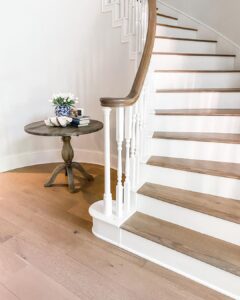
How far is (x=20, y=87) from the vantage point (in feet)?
10.3

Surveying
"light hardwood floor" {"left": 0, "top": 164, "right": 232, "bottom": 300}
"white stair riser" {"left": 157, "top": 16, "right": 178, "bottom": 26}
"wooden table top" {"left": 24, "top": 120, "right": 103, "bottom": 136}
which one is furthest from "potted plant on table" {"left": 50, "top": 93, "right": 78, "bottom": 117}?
"white stair riser" {"left": 157, "top": 16, "right": 178, "bottom": 26}

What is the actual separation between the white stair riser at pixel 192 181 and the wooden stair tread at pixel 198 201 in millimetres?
37

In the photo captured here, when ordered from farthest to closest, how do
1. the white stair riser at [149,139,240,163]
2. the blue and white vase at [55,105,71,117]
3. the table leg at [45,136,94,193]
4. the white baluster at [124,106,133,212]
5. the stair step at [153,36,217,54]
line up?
the stair step at [153,36,217,54], the table leg at [45,136,94,193], the blue and white vase at [55,105,71,117], the white stair riser at [149,139,240,163], the white baluster at [124,106,133,212]

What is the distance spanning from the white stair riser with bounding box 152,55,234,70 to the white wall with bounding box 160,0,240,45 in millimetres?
451

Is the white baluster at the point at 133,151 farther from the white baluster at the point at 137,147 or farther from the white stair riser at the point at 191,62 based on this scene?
the white stair riser at the point at 191,62

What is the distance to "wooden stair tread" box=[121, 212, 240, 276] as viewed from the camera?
142 cm

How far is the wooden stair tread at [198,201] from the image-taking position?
1584 mm

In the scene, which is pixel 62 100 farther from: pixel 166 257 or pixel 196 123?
pixel 166 257

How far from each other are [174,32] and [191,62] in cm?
64

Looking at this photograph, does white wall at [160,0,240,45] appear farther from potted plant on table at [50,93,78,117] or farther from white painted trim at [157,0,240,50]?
potted plant on table at [50,93,78,117]

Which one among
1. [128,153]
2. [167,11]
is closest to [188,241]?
[128,153]

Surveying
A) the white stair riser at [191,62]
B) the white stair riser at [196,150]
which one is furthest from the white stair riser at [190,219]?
the white stair riser at [191,62]

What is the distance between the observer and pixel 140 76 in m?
1.68

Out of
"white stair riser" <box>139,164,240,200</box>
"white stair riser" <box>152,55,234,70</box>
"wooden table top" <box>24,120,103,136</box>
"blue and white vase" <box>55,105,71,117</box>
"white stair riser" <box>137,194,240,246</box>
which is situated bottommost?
"white stair riser" <box>137,194,240,246</box>
